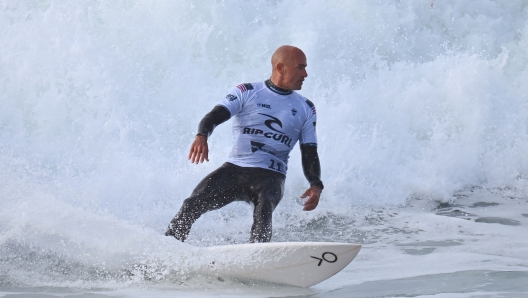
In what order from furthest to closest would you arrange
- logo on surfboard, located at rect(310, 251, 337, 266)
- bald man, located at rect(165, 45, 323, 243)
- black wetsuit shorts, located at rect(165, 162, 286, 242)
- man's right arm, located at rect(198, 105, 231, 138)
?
bald man, located at rect(165, 45, 323, 243) → black wetsuit shorts, located at rect(165, 162, 286, 242) → man's right arm, located at rect(198, 105, 231, 138) → logo on surfboard, located at rect(310, 251, 337, 266)

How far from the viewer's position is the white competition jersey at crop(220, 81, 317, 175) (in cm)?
500

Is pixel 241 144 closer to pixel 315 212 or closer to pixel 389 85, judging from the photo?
pixel 315 212

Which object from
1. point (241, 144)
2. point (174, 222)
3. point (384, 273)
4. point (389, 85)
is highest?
point (389, 85)

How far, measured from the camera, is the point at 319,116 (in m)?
10.5

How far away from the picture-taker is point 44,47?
35.3 ft

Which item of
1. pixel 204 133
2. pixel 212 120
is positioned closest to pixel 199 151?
pixel 204 133

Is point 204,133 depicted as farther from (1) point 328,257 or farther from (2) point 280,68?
(1) point 328,257

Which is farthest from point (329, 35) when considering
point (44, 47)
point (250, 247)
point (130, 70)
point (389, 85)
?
point (250, 247)

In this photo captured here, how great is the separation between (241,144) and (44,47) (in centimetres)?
665

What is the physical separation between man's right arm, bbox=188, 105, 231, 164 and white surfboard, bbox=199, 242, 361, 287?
1.94 ft

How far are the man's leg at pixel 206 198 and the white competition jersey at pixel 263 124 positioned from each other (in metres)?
0.13

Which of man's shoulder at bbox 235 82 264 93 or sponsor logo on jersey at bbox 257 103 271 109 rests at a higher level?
man's shoulder at bbox 235 82 264 93

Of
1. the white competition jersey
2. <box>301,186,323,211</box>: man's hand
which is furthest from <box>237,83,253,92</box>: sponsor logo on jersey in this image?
<box>301,186,323,211</box>: man's hand

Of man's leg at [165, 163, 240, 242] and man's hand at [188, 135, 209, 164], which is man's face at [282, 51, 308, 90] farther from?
man's hand at [188, 135, 209, 164]
